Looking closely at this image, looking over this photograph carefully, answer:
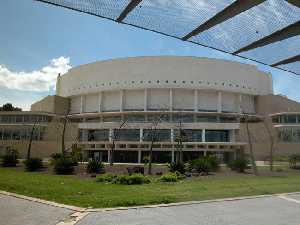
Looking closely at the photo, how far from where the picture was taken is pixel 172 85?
78.8 metres

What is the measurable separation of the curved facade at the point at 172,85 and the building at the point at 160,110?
0.21 m

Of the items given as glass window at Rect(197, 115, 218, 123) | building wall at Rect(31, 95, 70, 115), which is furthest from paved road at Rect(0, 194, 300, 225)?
building wall at Rect(31, 95, 70, 115)

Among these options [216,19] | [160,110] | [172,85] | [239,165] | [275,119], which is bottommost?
[239,165]

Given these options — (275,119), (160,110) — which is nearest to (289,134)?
(275,119)

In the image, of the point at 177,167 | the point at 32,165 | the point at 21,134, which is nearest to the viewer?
the point at 177,167

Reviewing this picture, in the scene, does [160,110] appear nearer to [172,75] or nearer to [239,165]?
[172,75]

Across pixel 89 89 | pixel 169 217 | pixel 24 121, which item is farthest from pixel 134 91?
pixel 169 217

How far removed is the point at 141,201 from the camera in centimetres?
1169

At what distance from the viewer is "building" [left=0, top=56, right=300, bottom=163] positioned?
6844cm

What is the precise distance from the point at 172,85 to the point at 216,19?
75.6 meters

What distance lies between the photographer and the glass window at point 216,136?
68312 mm

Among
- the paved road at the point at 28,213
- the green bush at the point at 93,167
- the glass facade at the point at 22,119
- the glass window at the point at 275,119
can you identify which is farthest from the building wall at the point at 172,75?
the paved road at the point at 28,213

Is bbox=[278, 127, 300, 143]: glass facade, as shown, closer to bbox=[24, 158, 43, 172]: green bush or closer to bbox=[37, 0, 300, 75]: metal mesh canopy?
bbox=[24, 158, 43, 172]: green bush

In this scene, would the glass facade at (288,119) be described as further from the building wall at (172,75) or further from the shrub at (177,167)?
the shrub at (177,167)
